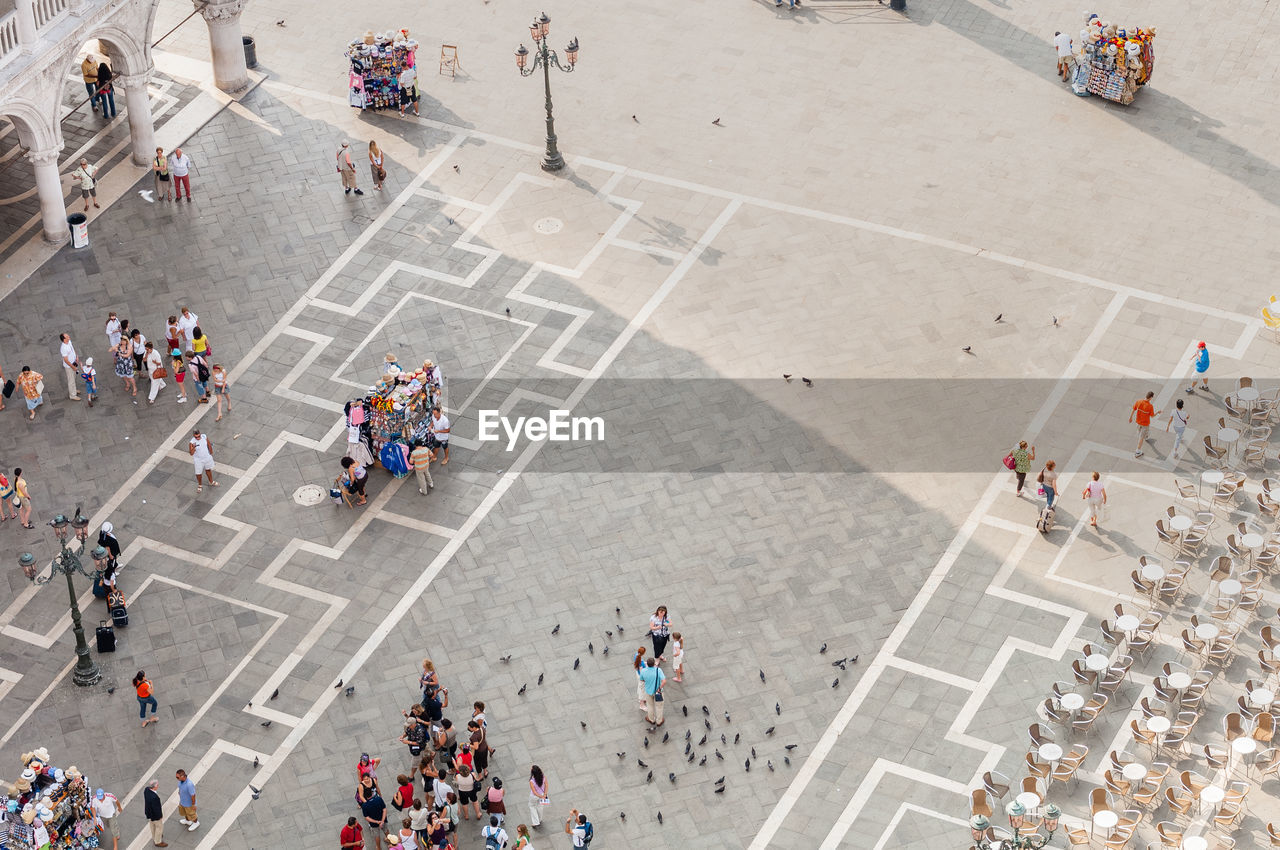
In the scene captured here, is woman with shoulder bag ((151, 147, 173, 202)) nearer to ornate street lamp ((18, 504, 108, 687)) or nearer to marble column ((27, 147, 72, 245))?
marble column ((27, 147, 72, 245))

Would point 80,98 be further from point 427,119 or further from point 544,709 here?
point 544,709

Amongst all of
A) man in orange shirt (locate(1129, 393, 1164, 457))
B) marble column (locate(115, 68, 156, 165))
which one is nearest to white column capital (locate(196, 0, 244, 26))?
marble column (locate(115, 68, 156, 165))

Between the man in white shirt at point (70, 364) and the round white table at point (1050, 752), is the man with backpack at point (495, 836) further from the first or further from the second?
the man in white shirt at point (70, 364)

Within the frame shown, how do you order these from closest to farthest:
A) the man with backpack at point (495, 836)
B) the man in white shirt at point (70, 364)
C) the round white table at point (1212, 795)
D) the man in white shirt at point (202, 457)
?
the man with backpack at point (495, 836) < the round white table at point (1212, 795) < the man in white shirt at point (202, 457) < the man in white shirt at point (70, 364)

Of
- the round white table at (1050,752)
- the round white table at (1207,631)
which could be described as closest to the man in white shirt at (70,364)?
the round white table at (1050,752)

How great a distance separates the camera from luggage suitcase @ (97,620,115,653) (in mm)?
45844

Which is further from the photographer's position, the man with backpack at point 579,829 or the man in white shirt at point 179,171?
the man in white shirt at point 179,171

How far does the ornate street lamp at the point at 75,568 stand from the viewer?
4272 centimetres

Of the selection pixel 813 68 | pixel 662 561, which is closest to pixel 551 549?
pixel 662 561

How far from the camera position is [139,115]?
59.2 metres

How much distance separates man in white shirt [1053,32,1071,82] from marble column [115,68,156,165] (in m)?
28.1

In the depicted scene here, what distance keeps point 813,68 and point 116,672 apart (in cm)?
3028

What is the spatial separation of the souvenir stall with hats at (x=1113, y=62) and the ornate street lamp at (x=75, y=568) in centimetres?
3315

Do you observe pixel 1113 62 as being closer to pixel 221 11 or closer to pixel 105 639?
pixel 221 11
